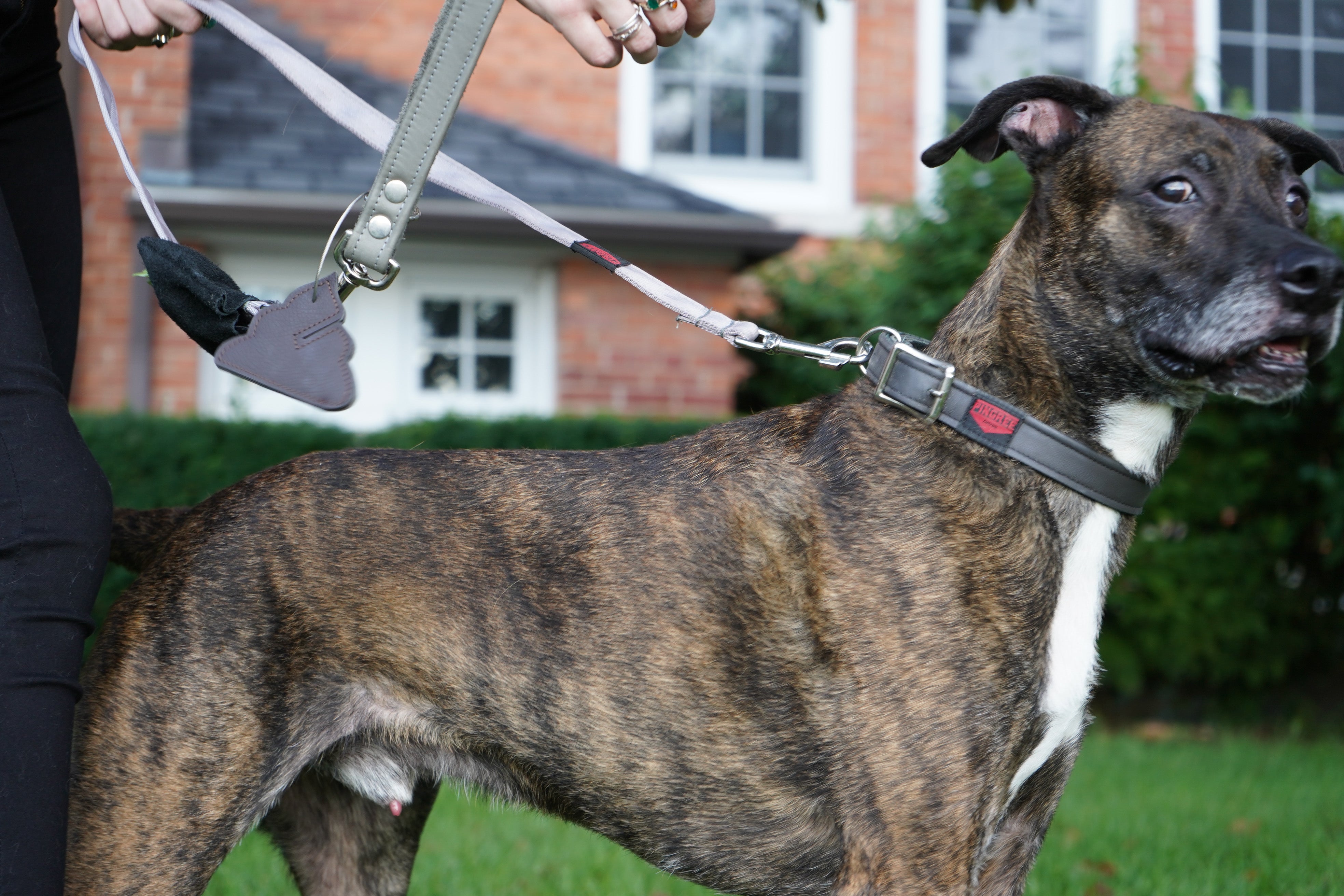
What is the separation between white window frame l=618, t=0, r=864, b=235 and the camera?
1051 centimetres

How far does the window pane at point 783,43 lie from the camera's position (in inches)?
426

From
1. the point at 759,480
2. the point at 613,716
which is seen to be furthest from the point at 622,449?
the point at 613,716

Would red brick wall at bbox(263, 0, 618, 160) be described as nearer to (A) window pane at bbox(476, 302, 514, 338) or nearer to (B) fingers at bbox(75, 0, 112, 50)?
(A) window pane at bbox(476, 302, 514, 338)

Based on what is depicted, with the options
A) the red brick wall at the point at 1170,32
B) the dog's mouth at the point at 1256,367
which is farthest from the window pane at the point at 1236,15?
the dog's mouth at the point at 1256,367

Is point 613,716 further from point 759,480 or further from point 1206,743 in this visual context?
point 1206,743

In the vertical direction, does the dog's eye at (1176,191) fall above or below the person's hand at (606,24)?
below

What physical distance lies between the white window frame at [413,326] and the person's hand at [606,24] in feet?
21.1

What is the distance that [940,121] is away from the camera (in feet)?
34.3

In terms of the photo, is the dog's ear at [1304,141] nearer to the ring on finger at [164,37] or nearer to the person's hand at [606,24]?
the person's hand at [606,24]

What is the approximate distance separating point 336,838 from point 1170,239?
7.44 feet

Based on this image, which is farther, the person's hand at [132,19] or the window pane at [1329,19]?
the window pane at [1329,19]

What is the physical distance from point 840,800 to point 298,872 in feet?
4.59

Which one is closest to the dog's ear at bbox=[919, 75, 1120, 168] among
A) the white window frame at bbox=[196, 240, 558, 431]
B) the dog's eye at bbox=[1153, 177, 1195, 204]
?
the dog's eye at bbox=[1153, 177, 1195, 204]

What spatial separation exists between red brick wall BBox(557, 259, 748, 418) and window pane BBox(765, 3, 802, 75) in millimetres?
2838
